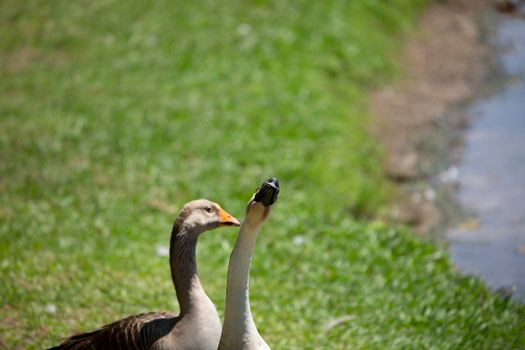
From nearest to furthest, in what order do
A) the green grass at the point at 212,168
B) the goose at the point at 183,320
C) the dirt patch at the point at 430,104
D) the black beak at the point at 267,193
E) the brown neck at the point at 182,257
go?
the black beak at the point at 267,193 < the goose at the point at 183,320 < the brown neck at the point at 182,257 < the green grass at the point at 212,168 < the dirt patch at the point at 430,104

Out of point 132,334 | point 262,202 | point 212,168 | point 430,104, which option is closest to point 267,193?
point 262,202

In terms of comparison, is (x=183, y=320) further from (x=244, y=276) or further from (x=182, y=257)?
(x=244, y=276)

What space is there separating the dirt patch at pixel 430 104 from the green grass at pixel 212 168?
0.27 m

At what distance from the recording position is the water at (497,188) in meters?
6.46

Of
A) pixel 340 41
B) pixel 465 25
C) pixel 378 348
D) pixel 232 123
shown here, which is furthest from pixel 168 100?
pixel 465 25

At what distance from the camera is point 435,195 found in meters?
7.68

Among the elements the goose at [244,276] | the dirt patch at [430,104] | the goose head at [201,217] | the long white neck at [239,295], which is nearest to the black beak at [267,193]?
the goose at [244,276]

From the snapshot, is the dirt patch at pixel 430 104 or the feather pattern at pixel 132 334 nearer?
the feather pattern at pixel 132 334

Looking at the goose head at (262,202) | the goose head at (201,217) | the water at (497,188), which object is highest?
the goose head at (262,202)

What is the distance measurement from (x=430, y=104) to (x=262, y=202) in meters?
6.57

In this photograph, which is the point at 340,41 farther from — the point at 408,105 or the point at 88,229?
the point at 88,229

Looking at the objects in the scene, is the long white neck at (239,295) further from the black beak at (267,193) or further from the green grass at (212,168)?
the green grass at (212,168)

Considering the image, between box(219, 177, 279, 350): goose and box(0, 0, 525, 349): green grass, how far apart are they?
1360mm

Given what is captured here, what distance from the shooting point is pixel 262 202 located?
3330 mm
